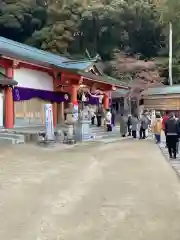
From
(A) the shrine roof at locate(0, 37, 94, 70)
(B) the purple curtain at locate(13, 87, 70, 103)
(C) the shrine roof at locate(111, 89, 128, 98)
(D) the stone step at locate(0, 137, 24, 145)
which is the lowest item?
(D) the stone step at locate(0, 137, 24, 145)

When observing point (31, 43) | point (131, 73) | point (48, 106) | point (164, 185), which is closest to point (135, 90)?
point (131, 73)

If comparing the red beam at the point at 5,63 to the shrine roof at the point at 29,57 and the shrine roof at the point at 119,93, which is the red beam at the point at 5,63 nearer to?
the shrine roof at the point at 29,57

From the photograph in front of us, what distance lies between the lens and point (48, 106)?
15.7 m

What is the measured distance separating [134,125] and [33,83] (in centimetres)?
621

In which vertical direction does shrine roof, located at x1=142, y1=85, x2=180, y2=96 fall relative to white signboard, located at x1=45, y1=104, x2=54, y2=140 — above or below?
above

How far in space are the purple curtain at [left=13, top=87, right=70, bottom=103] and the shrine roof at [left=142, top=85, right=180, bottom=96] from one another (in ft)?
56.2

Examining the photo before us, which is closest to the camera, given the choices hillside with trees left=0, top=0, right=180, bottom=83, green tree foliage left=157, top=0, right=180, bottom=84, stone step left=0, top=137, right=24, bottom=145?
stone step left=0, top=137, right=24, bottom=145

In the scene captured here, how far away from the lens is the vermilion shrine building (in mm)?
18062

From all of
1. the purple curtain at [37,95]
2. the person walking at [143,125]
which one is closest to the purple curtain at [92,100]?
the purple curtain at [37,95]

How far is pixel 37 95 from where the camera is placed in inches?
826

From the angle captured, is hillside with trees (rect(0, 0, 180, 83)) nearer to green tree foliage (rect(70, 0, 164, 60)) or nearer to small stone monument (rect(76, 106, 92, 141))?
green tree foliage (rect(70, 0, 164, 60))

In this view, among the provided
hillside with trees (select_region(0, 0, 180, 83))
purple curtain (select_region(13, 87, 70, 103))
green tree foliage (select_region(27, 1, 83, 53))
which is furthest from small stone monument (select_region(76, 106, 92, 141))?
green tree foliage (select_region(27, 1, 83, 53))

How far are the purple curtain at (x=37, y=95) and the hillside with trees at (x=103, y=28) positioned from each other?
523 inches

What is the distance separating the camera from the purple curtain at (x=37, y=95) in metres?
19.1
